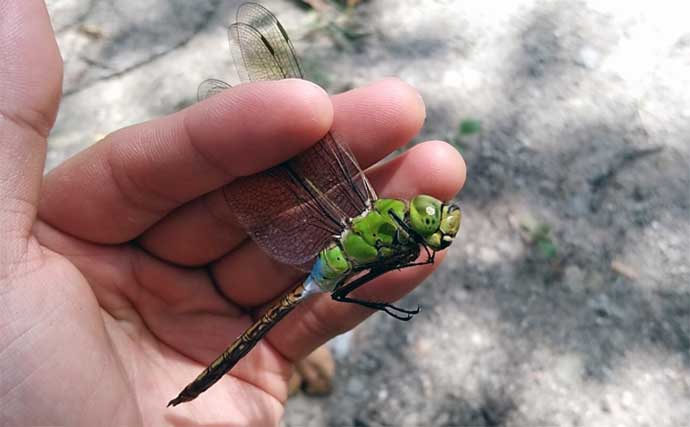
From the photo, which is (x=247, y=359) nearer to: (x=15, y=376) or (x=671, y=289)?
(x=15, y=376)

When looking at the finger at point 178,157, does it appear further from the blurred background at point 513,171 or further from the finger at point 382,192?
the blurred background at point 513,171

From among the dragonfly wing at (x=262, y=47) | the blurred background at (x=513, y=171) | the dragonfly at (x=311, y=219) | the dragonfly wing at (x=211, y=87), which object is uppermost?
the dragonfly wing at (x=262, y=47)

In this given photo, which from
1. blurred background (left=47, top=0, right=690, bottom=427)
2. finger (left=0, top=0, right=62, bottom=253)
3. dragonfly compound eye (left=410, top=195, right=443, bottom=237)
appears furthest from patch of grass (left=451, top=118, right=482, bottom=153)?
finger (left=0, top=0, right=62, bottom=253)

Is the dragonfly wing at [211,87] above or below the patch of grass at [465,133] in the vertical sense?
above

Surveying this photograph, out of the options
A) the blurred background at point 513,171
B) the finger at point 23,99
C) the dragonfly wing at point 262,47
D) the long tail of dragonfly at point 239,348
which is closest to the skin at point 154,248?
the finger at point 23,99

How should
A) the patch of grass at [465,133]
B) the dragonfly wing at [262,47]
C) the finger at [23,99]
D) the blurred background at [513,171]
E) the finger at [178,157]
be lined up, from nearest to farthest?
the finger at [23,99] < the finger at [178,157] < the dragonfly wing at [262,47] < the blurred background at [513,171] < the patch of grass at [465,133]

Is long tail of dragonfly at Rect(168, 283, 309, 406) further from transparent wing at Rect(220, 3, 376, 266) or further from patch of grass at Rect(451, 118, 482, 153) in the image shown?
patch of grass at Rect(451, 118, 482, 153)

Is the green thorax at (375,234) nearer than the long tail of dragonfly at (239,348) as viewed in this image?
Yes

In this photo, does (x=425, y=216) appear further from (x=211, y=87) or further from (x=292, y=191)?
(x=211, y=87)
